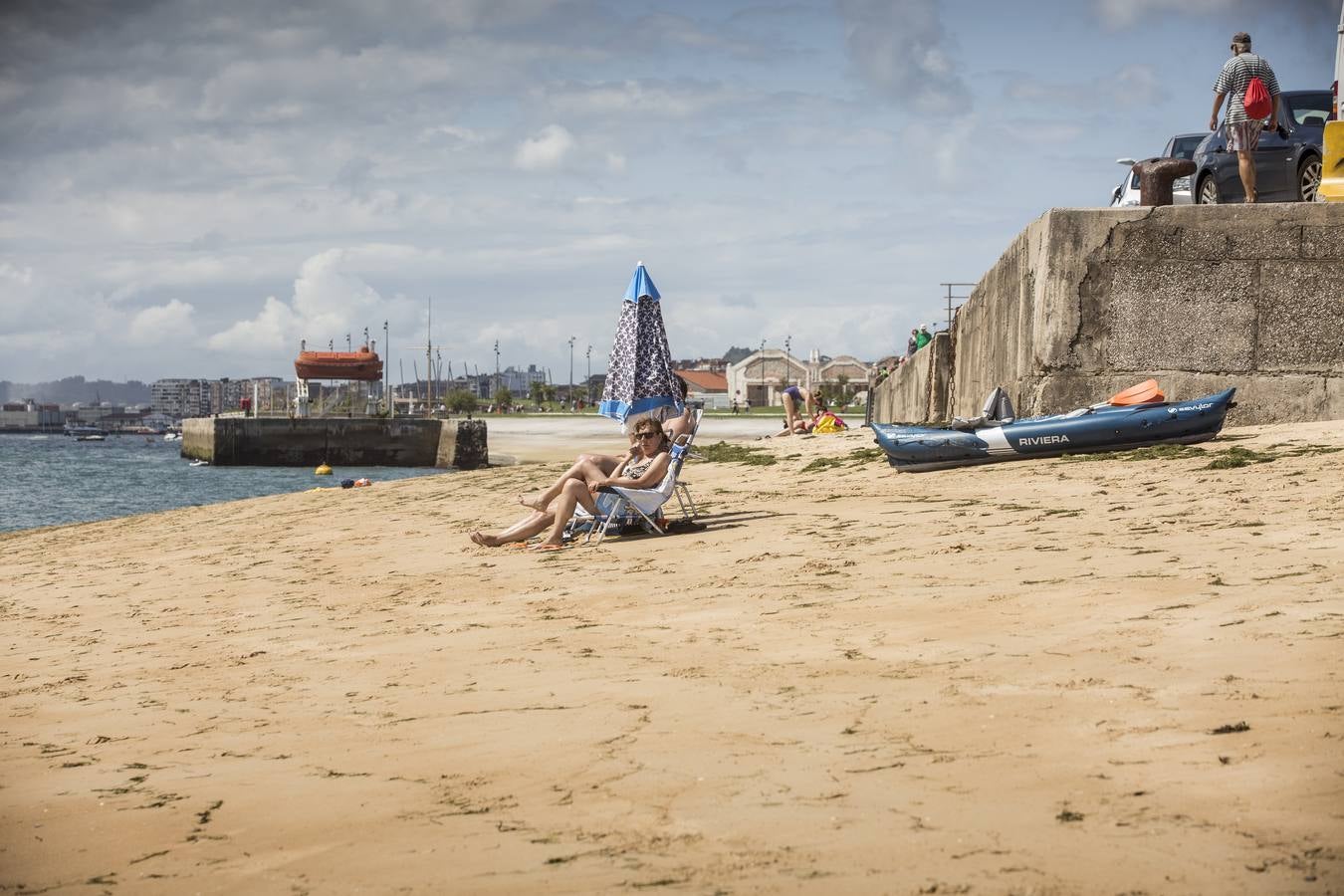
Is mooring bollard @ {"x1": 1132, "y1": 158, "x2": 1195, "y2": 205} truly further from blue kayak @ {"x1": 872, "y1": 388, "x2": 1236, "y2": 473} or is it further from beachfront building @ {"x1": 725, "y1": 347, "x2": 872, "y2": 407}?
beachfront building @ {"x1": 725, "y1": 347, "x2": 872, "y2": 407}

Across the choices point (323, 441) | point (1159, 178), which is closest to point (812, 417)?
point (1159, 178)

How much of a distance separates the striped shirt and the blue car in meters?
0.65

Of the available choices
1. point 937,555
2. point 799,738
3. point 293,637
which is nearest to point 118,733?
point 293,637

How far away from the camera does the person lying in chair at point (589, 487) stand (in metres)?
9.46

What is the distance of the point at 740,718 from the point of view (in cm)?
428

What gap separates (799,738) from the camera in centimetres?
398

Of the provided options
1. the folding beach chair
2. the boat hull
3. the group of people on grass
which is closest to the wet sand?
the boat hull

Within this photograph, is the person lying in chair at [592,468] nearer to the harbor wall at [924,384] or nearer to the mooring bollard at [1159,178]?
the mooring bollard at [1159,178]

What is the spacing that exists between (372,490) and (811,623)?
11.8m

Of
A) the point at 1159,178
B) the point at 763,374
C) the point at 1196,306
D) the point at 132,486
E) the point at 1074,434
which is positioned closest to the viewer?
the point at 1074,434

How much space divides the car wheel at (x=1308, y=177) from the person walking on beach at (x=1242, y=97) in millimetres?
1449

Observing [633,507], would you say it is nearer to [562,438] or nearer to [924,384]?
[924,384]

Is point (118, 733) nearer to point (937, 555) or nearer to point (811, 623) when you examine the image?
point (811, 623)

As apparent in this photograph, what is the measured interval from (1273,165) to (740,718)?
12.2 metres
